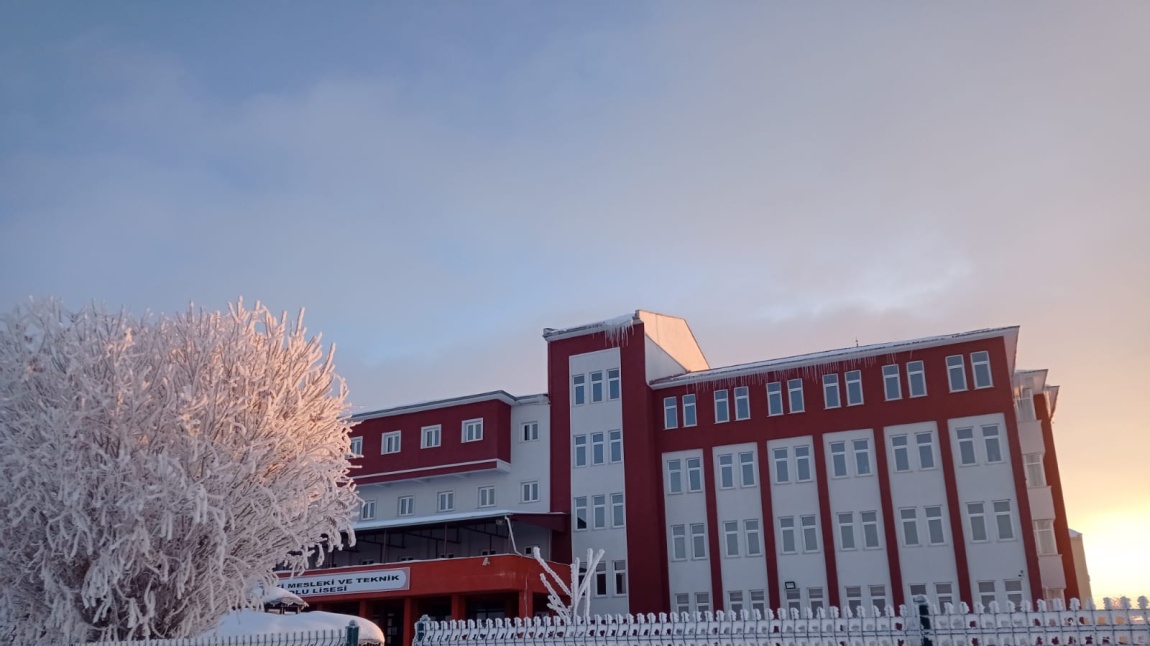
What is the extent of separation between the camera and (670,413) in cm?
3897

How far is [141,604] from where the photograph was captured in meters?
15.5

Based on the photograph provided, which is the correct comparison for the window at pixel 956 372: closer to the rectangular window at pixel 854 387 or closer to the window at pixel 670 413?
the rectangular window at pixel 854 387

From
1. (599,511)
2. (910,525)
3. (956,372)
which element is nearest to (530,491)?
(599,511)

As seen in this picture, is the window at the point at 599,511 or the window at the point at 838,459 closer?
the window at the point at 838,459

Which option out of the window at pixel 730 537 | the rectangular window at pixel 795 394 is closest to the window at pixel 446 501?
the window at pixel 730 537

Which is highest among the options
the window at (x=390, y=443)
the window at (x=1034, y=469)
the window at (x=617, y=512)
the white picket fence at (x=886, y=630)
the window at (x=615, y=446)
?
the window at (x=390, y=443)

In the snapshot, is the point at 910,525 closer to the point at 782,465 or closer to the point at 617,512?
the point at 782,465

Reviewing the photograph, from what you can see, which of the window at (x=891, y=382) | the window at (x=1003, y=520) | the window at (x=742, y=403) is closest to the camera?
the window at (x=1003, y=520)

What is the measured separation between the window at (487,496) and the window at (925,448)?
58.1 feet

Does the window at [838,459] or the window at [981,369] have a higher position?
the window at [981,369]

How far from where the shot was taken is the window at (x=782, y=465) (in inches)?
1414

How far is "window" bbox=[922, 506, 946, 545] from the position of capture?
32.6 m

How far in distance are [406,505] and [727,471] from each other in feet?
50.0

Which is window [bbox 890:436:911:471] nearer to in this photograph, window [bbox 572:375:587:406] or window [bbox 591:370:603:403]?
window [bbox 591:370:603:403]
